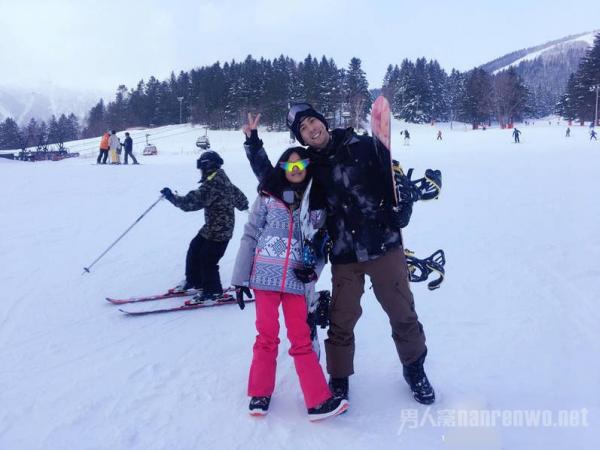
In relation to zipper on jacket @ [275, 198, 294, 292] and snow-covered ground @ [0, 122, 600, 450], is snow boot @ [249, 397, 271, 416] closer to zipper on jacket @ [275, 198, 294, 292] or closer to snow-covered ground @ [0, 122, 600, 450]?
snow-covered ground @ [0, 122, 600, 450]

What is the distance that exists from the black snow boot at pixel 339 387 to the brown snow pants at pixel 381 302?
0.03 metres

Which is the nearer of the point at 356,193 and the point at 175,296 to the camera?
the point at 356,193

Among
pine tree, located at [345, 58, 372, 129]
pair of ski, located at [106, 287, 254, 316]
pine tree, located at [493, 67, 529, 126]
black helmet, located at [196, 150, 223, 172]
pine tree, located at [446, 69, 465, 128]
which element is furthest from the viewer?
pine tree, located at [446, 69, 465, 128]

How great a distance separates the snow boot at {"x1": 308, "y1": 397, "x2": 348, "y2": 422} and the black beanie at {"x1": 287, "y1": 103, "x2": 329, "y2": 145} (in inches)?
61.5

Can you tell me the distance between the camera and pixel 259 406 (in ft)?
8.88

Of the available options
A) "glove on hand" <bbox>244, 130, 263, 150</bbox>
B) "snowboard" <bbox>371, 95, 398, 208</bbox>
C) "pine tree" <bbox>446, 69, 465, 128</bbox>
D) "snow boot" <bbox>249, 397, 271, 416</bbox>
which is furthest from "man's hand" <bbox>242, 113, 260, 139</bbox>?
"pine tree" <bbox>446, 69, 465, 128</bbox>

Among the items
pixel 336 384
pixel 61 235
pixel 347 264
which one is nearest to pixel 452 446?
pixel 336 384

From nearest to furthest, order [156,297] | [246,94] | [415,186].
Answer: [415,186]
[156,297]
[246,94]

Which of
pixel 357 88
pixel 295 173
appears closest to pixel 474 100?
pixel 357 88

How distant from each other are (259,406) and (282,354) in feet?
2.97

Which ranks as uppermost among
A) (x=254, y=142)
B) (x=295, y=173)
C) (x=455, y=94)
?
(x=455, y=94)

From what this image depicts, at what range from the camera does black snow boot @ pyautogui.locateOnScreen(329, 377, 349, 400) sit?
282 centimetres

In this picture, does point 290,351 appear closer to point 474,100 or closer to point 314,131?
point 314,131

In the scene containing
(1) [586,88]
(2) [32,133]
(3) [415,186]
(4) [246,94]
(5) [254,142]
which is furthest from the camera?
(2) [32,133]
